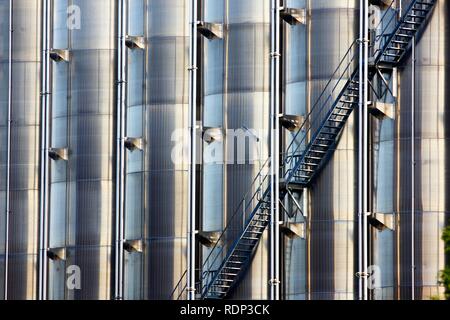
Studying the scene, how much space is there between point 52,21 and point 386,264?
794 inches

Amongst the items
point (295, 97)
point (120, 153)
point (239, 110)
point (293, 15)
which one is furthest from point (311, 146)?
point (120, 153)

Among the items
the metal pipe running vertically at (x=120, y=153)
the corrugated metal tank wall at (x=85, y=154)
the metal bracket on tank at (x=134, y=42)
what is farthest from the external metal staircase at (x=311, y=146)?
the metal bracket on tank at (x=134, y=42)

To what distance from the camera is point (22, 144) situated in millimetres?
80062

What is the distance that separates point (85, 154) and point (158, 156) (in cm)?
437

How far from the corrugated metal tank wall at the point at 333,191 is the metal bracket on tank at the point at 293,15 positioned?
1.68ft

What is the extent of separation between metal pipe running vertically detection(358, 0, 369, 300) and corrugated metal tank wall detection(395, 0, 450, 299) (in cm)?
124

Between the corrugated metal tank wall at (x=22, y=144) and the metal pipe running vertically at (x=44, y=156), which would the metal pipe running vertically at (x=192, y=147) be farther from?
the corrugated metal tank wall at (x=22, y=144)

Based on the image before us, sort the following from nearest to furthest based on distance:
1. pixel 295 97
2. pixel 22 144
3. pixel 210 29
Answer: pixel 295 97 → pixel 210 29 → pixel 22 144

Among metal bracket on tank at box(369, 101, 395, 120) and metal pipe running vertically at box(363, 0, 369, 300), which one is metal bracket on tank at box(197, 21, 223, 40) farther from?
metal bracket on tank at box(369, 101, 395, 120)

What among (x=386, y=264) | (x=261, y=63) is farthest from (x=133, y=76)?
(x=386, y=264)

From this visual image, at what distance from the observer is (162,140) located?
7462cm

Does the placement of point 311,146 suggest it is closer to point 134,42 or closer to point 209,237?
point 209,237

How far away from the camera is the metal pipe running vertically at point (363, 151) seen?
6925cm
